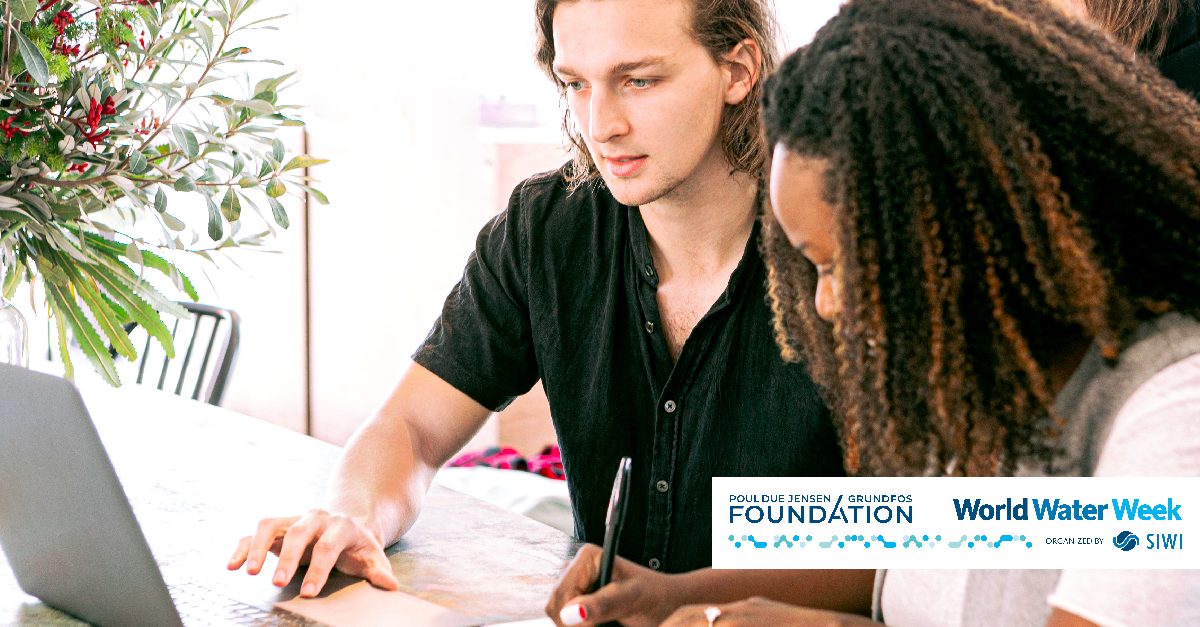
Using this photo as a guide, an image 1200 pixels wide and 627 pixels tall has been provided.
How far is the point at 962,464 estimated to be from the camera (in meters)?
0.85

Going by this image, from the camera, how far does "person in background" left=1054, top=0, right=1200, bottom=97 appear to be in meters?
1.39

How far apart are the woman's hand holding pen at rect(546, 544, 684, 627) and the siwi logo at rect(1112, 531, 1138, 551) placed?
1.21 feet

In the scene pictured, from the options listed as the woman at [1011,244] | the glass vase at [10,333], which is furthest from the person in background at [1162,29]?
the glass vase at [10,333]

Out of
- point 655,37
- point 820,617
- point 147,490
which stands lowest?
point 147,490

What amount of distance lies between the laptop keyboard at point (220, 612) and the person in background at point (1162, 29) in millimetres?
1105

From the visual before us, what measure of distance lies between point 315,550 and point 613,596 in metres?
0.32

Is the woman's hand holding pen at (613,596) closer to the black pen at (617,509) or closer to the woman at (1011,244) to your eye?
the black pen at (617,509)

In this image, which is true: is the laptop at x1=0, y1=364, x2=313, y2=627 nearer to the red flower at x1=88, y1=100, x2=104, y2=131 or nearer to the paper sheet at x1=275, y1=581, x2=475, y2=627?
the paper sheet at x1=275, y1=581, x2=475, y2=627

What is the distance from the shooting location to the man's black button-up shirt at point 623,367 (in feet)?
4.54

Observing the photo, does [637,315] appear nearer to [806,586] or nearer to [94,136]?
[806,586]

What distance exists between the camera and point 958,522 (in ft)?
2.99

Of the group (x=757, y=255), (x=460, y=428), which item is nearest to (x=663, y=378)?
(x=757, y=255)

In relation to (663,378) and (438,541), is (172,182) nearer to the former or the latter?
(438,541)

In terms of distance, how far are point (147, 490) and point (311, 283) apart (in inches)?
82.0
